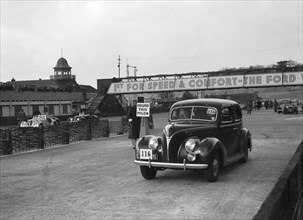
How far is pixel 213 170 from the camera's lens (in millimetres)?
8328

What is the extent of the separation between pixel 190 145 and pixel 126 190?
1629 millimetres

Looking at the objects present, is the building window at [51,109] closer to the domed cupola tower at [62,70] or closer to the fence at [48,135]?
the fence at [48,135]

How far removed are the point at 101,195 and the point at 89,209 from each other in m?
1.00

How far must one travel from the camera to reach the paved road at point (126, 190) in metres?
6.50

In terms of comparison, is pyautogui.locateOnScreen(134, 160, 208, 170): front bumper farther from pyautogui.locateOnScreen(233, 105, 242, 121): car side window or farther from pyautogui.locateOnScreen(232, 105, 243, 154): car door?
pyautogui.locateOnScreen(233, 105, 242, 121): car side window

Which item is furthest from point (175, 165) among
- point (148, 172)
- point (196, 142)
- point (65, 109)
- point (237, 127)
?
point (65, 109)

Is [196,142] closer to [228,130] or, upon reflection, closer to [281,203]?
[228,130]

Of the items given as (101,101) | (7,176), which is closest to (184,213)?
(7,176)

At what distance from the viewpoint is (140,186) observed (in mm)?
8445

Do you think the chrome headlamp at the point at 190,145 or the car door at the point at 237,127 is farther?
the car door at the point at 237,127

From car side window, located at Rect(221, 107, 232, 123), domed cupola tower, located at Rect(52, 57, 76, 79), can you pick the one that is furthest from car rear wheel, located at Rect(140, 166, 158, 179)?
domed cupola tower, located at Rect(52, 57, 76, 79)

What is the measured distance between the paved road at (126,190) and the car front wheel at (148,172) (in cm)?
16

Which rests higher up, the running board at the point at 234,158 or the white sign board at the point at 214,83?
the white sign board at the point at 214,83

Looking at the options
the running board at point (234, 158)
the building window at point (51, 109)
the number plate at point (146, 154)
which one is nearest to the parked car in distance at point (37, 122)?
the number plate at point (146, 154)
